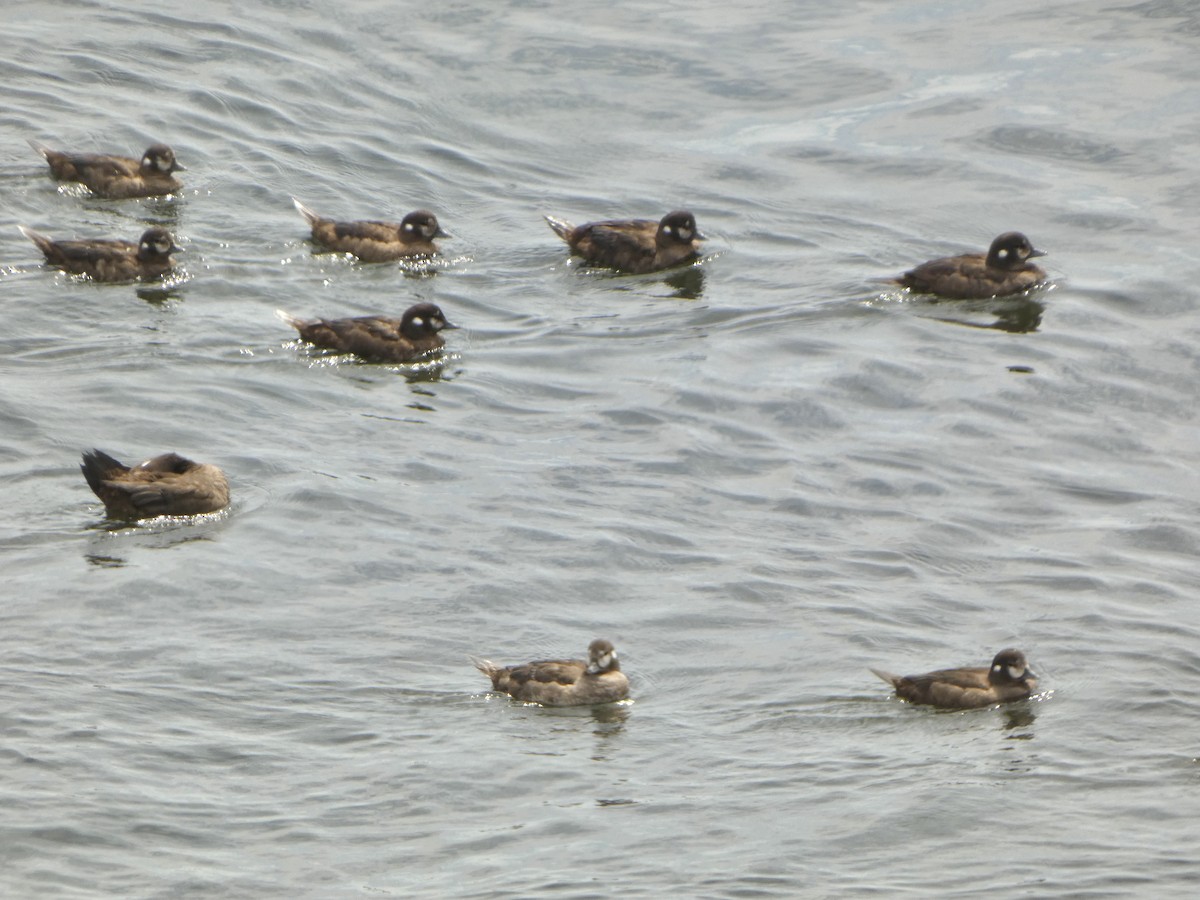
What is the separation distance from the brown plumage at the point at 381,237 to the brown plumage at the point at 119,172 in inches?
81.4

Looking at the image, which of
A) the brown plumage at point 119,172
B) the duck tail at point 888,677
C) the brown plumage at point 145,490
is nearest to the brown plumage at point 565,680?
the duck tail at point 888,677

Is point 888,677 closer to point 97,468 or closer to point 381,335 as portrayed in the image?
point 97,468

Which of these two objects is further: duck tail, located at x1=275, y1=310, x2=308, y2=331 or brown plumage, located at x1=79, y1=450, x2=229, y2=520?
duck tail, located at x1=275, y1=310, x2=308, y2=331

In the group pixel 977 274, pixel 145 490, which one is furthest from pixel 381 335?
pixel 977 274

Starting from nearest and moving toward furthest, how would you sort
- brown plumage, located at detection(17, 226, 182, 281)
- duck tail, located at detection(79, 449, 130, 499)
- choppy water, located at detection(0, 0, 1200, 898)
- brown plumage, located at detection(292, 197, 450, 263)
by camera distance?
choppy water, located at detection(0, 0, 1200, 898) → duck tail, located at detection(79, 449, 130, 499) → brown plumage, located at detection(17, 226, 182, 281) → brown plumage, located at detection(292, 197, 450, 263)

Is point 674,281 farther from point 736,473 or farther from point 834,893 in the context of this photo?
point 834,893

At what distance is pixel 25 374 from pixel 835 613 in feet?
24.2

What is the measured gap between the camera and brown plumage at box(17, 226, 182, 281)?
19.8 m

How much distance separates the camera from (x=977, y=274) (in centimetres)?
2086

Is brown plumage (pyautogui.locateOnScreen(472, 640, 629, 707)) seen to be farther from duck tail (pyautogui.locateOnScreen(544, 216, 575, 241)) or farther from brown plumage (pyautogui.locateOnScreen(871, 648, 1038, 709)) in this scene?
duck tail (pyautogui.locateOnScreen(544, 216, 575, 241))

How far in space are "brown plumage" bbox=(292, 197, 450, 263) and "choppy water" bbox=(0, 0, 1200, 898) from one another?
0.27m

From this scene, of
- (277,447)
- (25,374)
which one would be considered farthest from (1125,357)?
(25,374)

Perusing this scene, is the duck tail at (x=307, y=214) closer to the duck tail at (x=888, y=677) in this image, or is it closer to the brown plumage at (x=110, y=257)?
the brown plumage at (x=110, y=257)

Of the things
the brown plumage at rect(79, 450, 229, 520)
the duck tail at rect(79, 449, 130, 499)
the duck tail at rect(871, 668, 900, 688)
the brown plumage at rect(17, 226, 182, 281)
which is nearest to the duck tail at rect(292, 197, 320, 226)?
the brown plumage at rect(17, 226, 182, 281)
